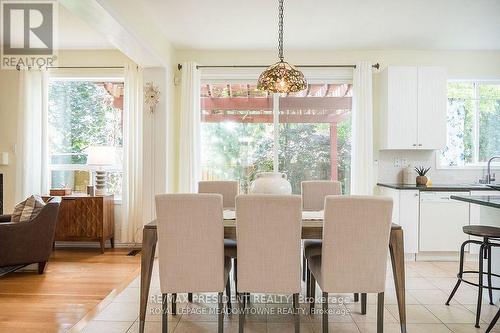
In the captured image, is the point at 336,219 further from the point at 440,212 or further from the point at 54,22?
the point at 54,22

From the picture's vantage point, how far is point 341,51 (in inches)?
187


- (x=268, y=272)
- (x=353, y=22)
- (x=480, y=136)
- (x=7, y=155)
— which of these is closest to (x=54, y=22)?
(x=7, y=155)

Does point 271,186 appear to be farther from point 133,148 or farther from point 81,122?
point 81,122

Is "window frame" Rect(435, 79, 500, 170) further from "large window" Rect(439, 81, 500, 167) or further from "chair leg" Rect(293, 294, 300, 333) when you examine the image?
"chair leg" Rect(293, 294, 300, 333)

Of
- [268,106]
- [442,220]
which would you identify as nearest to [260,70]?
[268,106]

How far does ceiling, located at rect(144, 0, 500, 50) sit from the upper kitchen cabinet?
425 mm

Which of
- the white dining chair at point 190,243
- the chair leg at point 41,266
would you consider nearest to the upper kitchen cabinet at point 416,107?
the white dining chair at point 190,243

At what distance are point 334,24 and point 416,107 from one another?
1.53 metres

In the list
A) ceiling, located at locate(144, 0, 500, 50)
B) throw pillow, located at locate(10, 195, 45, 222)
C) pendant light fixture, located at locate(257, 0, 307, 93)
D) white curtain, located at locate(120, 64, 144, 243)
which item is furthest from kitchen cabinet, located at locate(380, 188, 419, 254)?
throw pillow, located at locate(10, 195, 45, 222)

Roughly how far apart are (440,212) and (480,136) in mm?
1494

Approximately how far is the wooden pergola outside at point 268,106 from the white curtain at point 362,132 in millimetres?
287

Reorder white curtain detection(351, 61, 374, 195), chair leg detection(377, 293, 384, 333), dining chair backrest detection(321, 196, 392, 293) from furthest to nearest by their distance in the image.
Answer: white curtain detection(351, 61, 374, 195) → chair leg detection(377, 293, 384, 333) → dining chair backrest detection(321, 196, 392, 293)

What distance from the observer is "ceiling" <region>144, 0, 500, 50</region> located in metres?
3.43

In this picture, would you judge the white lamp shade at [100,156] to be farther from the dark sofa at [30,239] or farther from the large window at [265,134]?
the large window at [265,134]
